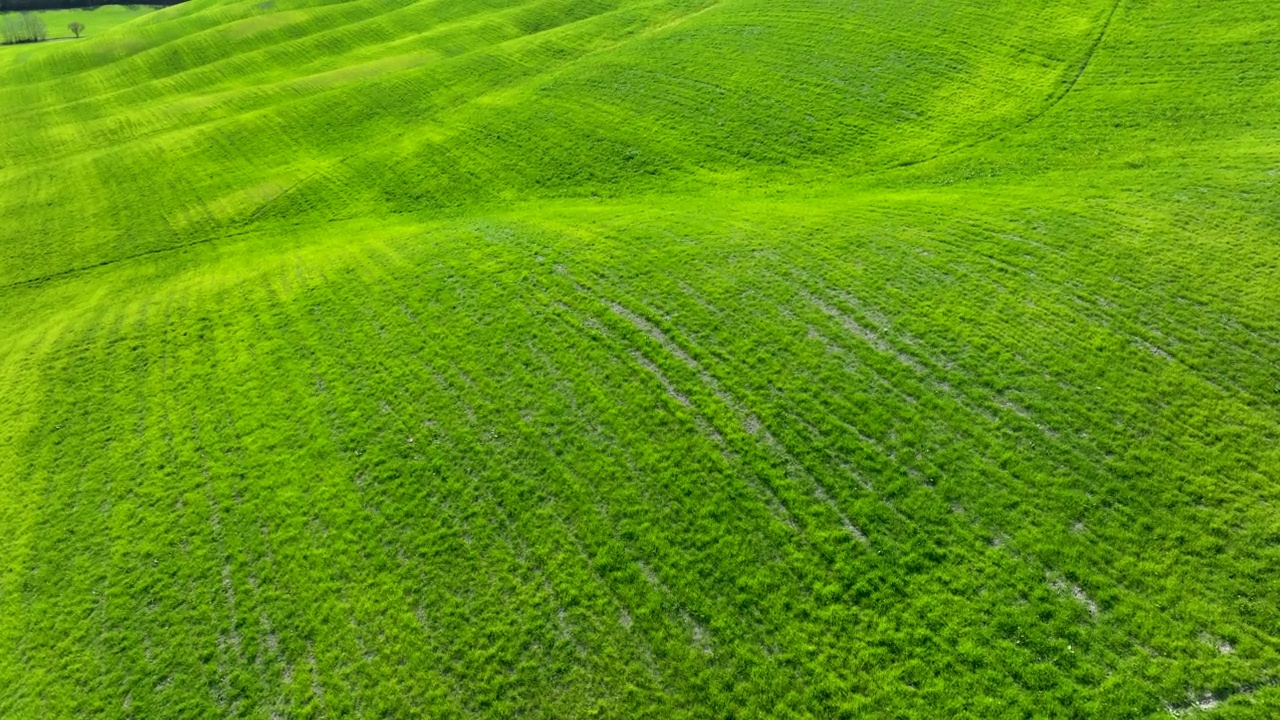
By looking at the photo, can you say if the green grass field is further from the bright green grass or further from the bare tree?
the bright green grass

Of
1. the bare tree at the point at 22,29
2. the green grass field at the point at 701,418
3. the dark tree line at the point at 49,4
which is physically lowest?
the green grass field at the point at 701,418

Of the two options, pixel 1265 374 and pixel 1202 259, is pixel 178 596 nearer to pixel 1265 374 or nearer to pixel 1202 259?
pixel 1265 374

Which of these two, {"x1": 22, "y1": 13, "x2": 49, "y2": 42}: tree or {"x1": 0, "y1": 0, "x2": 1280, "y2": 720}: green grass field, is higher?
{"x1": 22, "y1": 13, "x2": 49, "y2": 42}: tree

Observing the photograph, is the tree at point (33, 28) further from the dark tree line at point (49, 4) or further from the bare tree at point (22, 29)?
the dark tree line at point (49, 4)

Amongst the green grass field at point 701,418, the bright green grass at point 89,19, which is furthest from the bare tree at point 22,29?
the green grass field at point 701,418

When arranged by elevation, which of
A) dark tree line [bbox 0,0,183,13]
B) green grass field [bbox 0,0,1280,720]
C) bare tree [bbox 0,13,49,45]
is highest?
dark tree line [bbox 0,0,183,13]

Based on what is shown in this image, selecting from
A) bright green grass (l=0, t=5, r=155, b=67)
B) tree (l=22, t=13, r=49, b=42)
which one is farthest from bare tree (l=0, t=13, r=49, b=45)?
bright green grass (l=0, t=5, r=155, b=67)
